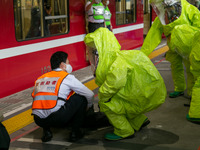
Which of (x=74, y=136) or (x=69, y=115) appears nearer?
(x=69, y=115)

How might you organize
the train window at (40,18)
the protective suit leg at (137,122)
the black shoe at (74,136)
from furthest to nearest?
the train window at (40,18) → the protective suit leg at (137,122) → the black shoe at (74,136)

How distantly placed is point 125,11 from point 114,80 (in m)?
6.23

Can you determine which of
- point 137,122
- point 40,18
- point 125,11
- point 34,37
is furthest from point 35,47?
point 125,11

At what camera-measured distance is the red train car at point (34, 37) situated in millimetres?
5316

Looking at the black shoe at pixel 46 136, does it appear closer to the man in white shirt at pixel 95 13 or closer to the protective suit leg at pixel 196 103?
the protective suit leg at pixel 196 103

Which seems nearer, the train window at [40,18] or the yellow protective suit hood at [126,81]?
the yellow protective suit hood at [126,81]

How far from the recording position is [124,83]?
11.6 ft

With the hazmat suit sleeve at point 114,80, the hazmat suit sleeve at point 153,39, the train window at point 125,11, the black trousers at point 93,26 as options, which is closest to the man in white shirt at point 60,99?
the hazmat suit sleeve at point 114,80

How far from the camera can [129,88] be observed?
365cm

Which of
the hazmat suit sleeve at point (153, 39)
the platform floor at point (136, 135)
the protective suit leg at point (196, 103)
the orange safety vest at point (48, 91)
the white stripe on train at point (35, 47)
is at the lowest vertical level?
the platform floor at point (136, 135)

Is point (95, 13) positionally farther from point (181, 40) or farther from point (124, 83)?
point (124, 83)

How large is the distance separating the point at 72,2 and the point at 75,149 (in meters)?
3.96

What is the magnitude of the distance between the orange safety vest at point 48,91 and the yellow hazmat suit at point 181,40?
1.72m

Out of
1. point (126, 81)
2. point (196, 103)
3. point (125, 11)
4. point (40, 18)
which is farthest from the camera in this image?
point (125, 11)
